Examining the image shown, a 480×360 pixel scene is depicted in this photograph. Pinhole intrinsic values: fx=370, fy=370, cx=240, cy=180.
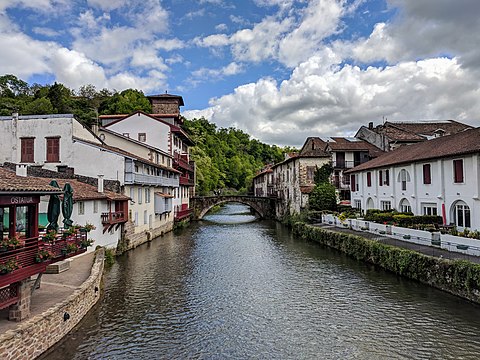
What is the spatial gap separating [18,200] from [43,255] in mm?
1838

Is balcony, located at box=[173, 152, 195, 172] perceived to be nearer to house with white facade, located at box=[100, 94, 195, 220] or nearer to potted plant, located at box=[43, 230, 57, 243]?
house with white facade, located at box=[100, 94, 195, 220]

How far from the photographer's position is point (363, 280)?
63.5 ft

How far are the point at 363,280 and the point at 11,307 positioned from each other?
15771 millimetres

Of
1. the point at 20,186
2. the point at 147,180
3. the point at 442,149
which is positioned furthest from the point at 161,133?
the point at 20,186

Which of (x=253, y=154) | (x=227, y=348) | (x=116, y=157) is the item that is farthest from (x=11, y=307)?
(x=253, y=154)

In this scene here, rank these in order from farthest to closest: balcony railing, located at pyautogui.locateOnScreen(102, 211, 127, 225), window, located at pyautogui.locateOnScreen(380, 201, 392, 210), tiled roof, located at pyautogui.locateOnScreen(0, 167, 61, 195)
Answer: window, located at pyautogui.locateOnScreen(380, 201, 392, 210)
balcony railing, located at pyautogui.locateOnScreen(102, 211, 127, 225)
tiled roof, located at pyautogui.locateOnScreen(0, 167, 61, 195)

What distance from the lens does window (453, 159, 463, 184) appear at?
23.4 m

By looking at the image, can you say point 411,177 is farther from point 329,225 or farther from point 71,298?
point 71,298

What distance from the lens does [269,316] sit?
14.3 metres

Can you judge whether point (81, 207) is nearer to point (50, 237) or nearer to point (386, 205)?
point (50, 237)

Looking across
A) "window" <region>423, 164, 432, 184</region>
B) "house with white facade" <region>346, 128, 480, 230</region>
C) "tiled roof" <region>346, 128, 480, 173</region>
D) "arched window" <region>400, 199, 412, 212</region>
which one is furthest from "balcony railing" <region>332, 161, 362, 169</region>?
"window" <region>423, 164, 432, 184</region>

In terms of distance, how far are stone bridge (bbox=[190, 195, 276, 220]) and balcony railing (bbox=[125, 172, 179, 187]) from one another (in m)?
16.4

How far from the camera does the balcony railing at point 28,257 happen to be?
9.80 m

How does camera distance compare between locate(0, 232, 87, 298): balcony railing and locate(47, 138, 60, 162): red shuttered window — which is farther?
locate(47, 138, 60, 162): red shuttered window
